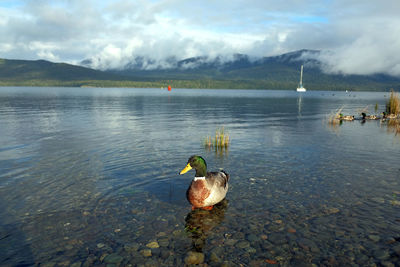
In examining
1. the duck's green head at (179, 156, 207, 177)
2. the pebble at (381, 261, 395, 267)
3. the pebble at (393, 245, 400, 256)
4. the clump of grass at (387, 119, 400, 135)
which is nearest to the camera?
the pebble at (381, 261, 395, 267)

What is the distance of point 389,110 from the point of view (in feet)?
160

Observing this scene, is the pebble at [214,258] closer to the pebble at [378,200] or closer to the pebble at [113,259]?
the pebble at [113,259]

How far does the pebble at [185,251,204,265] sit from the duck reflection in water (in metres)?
0.22

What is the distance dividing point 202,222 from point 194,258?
2.20 m

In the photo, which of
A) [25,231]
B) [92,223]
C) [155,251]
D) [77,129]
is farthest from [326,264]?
[77,129]

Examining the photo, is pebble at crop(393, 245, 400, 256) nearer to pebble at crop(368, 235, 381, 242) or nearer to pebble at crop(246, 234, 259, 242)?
pebble at crop(368, 235, 381, 242)

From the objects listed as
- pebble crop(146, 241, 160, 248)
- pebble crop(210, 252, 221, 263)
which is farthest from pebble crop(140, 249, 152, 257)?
pebble crop(210, 252, 221, 263)

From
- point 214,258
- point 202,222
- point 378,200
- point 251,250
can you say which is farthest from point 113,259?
point 378,200

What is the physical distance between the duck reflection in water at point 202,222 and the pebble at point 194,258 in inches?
8.8

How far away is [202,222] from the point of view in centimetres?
1065

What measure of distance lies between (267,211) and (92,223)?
6.93 metres

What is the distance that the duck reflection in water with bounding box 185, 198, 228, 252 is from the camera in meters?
9.52

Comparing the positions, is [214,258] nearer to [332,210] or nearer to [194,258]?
[194,258]

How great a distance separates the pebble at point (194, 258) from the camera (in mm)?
8336
